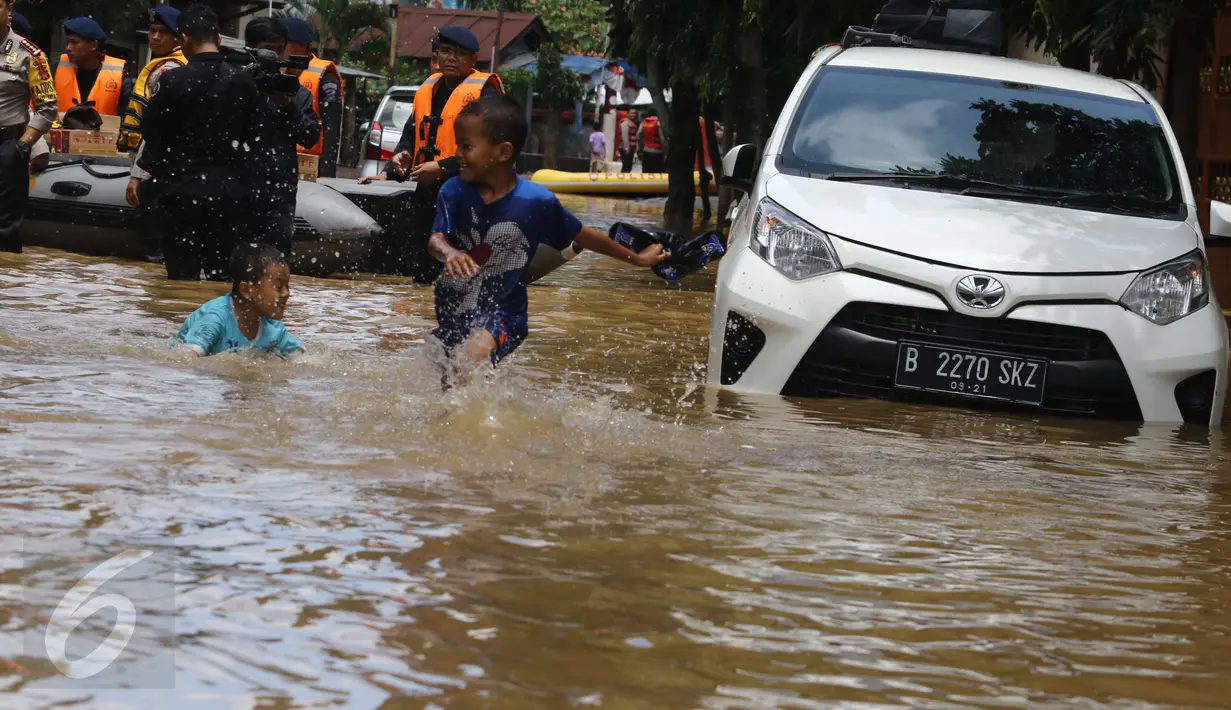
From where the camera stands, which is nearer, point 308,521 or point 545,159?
point 308,521

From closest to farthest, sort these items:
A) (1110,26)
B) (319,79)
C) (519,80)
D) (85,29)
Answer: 1. (1110,26)
2. (319,79)
3. (85,29)
4. (519,80)

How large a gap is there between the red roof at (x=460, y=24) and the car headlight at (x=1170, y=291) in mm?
52064

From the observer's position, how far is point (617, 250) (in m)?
6.18

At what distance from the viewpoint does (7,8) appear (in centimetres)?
1136

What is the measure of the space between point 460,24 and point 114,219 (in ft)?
157

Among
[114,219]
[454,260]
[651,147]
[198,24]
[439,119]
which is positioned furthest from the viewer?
[651,147]

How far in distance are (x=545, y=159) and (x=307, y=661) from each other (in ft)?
173

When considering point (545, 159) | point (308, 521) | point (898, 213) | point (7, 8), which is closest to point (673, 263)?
point (898, 213)

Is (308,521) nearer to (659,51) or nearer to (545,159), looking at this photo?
(659,51)

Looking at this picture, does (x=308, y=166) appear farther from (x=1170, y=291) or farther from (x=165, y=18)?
(x=1170, y=291)

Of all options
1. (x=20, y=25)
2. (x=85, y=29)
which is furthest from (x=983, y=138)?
(x=85, y=29)

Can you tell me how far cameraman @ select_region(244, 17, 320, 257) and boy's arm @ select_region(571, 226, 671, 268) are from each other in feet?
12.5

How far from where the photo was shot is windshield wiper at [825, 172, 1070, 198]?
293 inches

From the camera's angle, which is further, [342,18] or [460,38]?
[342,18]
